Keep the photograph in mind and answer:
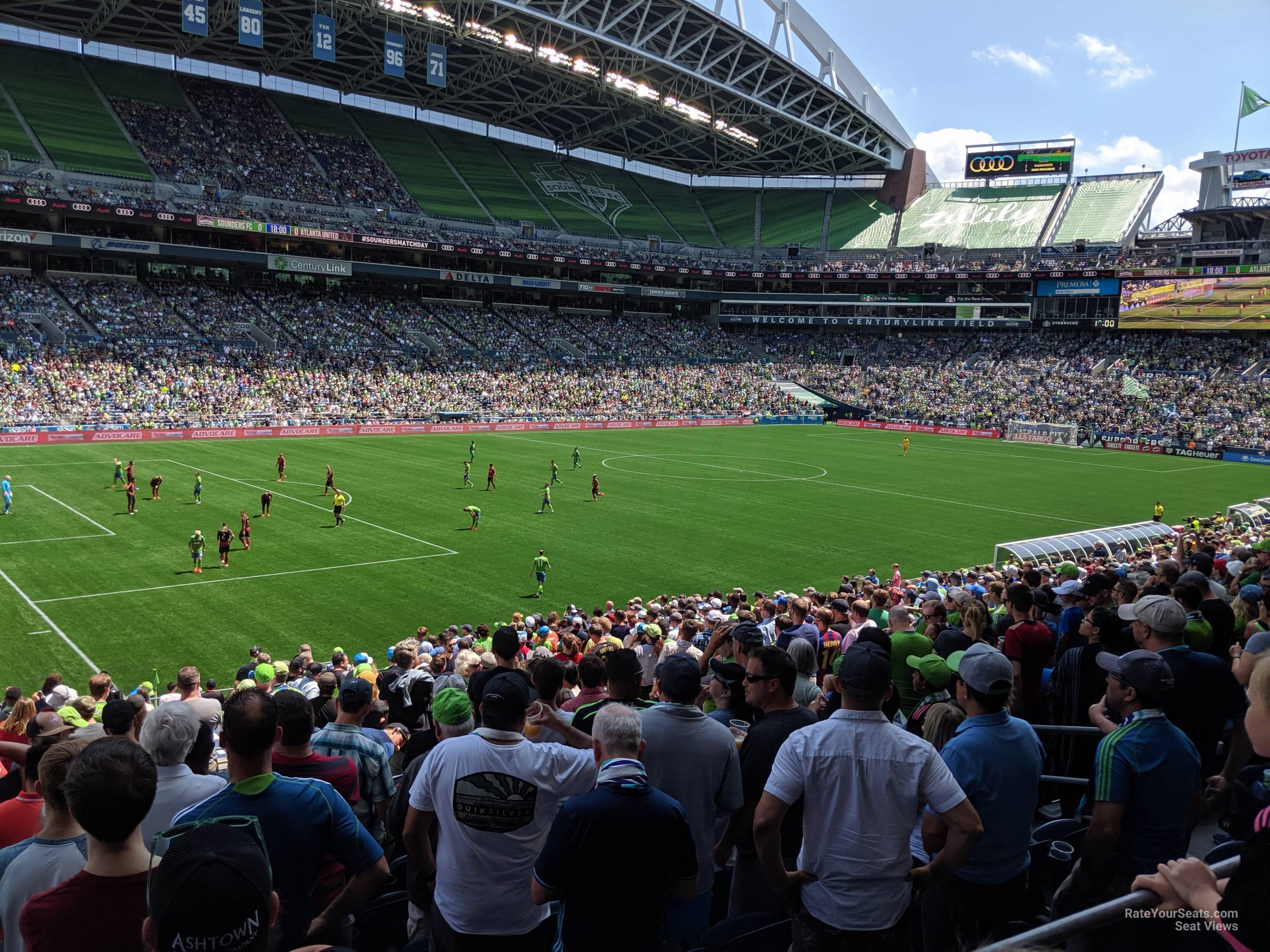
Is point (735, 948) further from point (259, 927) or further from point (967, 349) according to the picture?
point (967, 349)

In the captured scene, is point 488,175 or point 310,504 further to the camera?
point 488,175

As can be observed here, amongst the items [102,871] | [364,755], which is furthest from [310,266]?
[102,871]

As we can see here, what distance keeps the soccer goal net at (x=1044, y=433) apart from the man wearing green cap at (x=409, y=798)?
218ft

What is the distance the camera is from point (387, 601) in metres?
21.8

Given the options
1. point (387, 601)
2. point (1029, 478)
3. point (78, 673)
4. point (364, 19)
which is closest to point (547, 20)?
point (364, 19)

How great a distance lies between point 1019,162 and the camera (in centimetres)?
9706

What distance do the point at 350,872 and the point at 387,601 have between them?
717 inches

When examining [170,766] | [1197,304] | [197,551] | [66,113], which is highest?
[66,113]

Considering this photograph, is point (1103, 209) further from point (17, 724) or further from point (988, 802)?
point (17, 724)

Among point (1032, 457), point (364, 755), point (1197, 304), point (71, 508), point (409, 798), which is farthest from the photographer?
point (1197, 304)

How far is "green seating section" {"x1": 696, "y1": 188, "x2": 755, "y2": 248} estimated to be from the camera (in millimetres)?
104375

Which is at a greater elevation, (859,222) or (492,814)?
(859,222)

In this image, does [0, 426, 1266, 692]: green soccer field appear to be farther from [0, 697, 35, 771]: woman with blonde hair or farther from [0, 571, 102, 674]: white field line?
[0, 697, 35, 771]: woman with blonde hair

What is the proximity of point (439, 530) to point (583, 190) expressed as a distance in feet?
253
